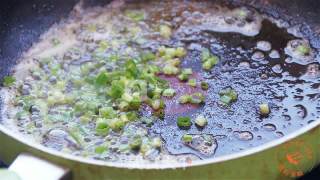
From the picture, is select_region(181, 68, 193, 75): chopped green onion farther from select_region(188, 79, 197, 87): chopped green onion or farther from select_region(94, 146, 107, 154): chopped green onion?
select_region(94, 146, 107, 154): chopped green onion

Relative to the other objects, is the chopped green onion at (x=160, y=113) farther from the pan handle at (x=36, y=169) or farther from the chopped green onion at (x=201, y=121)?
the pan handle at (x=36, y=169)

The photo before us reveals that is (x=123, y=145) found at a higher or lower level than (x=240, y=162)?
lower

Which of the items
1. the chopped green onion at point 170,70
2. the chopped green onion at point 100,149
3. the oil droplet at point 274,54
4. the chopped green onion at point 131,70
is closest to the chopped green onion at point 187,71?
the chopped green onion at point 170,70

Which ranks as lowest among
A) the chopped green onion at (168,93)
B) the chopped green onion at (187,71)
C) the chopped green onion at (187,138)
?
the chopped green onion at (187,138)

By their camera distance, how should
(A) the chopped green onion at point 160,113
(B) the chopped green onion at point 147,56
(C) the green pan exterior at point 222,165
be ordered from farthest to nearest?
→ (B) the chopped green onion at point 147,56 < (A) the chopped green onion at point 160,113 < (C) the green pan exterior at point 222,165

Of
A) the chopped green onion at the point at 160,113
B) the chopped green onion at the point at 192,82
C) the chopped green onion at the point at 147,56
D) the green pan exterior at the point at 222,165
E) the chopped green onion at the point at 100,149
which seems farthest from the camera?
the chopped green onion at the point at 147,56

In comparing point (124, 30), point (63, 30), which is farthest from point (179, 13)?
point (63, 30)

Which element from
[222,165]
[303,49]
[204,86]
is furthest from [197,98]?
[222,165]

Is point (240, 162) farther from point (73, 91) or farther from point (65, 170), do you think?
point (73, 91)
